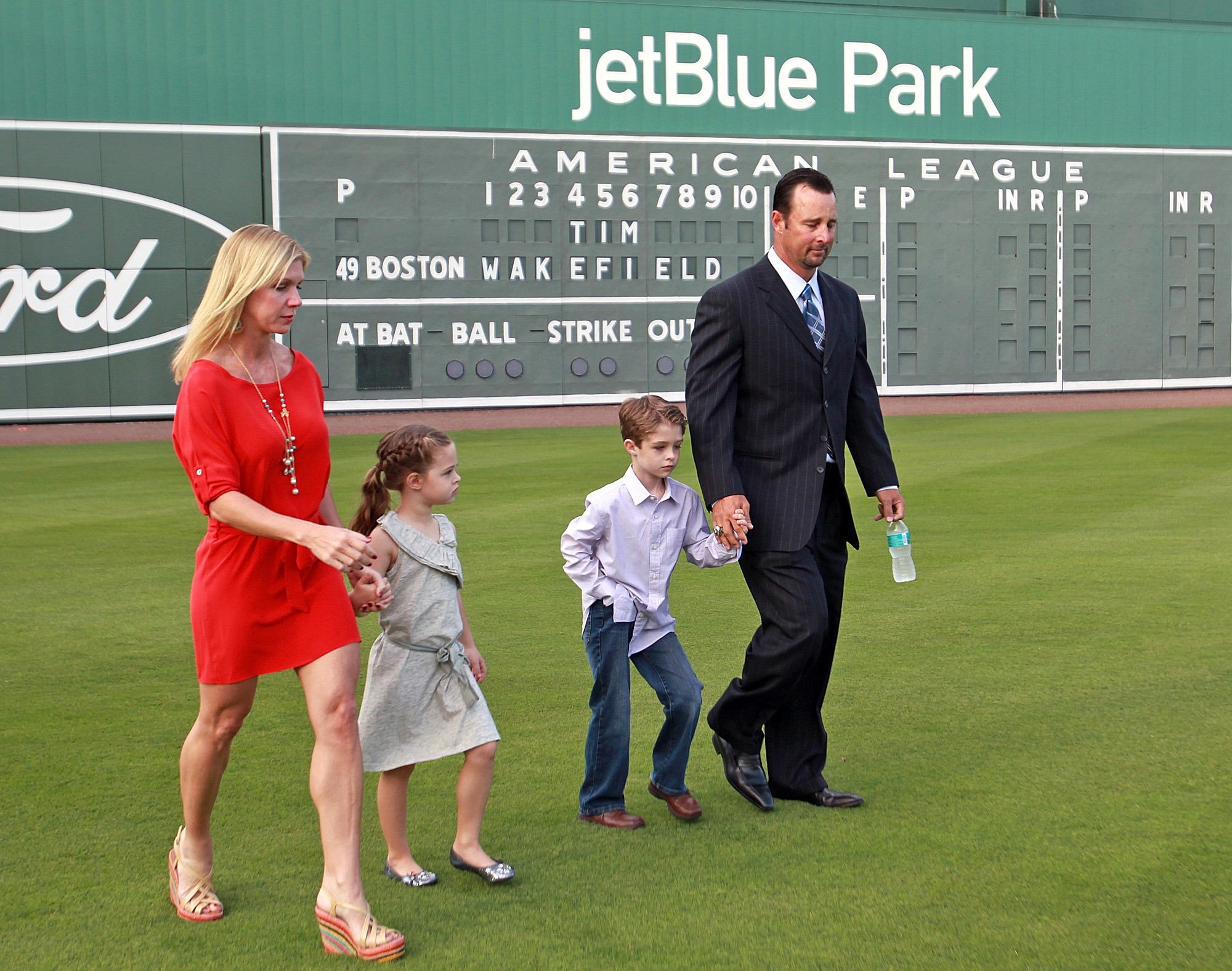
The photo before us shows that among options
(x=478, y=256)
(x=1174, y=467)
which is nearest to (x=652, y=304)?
(x=478, y=256)

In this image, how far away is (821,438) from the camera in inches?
177

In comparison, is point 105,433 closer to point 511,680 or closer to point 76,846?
point 511,680

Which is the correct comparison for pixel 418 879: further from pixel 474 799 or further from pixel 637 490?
pixel 637 490

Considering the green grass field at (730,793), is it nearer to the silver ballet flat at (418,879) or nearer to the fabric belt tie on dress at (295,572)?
the silver ballet flat at (418,879)

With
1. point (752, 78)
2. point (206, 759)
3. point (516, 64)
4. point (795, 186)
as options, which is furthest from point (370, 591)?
point (752, 78)

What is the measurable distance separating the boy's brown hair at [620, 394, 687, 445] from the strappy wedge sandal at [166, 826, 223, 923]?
5.58 ft

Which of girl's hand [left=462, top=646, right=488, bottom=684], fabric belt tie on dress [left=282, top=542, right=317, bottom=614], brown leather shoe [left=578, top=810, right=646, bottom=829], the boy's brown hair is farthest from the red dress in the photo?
brown leather shoe [left=578, top=810, right=646, bottom=829]

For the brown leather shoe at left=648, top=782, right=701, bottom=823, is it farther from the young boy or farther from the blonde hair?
the blonde hair

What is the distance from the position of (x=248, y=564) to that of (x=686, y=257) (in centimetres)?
1929

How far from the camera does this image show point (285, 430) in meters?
3.57

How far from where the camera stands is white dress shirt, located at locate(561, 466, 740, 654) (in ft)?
14.2

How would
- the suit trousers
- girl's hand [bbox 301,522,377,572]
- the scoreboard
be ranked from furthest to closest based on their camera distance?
the scoreboard, the suit trousers, girl's hand [bbox 301,522,377,572]

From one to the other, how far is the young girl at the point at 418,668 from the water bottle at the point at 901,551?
149 centimetres

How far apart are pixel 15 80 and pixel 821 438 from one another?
2089 centimetres
